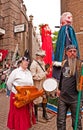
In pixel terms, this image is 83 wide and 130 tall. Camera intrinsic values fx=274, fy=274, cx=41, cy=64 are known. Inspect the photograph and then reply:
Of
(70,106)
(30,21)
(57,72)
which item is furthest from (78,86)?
(30,21)

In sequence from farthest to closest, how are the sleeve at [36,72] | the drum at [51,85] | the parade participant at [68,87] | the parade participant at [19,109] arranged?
the sleeve at [36,72], the parade participant at [19,109], the drum at [51,85], the parade participant at [68,87]

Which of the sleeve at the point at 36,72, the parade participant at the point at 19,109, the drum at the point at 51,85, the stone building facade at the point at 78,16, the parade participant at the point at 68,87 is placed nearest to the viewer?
the parade participant at the point at 68,87

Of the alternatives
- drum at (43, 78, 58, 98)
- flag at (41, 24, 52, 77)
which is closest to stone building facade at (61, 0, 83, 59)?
flag at (41, 24, 52, 77)

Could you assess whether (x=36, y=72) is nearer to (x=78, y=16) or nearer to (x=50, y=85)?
(x=50, y=85)

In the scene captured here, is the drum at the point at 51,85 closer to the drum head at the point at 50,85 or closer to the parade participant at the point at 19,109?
the drum head at the point at 50,85

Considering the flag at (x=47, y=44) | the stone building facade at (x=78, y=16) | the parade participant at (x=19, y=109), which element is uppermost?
the stone building facade at (x=78, y=16)

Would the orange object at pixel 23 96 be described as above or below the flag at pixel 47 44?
below

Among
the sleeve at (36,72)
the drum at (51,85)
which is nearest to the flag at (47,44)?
the sleeve at (36,72)

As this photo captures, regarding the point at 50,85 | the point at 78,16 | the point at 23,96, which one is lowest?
the point at 23,96

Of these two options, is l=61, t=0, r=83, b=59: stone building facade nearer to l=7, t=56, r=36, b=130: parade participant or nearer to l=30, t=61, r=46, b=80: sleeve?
l=30, t=61, r=46, b=80: sleeve

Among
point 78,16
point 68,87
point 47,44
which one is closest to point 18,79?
point 68,87

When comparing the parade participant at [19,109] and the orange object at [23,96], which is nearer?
the orange object at [23,96]

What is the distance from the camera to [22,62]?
17.5 feet

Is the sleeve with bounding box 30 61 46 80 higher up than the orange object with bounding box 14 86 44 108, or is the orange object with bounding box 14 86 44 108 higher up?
the sleeve with bounding box 30 61 46 80
